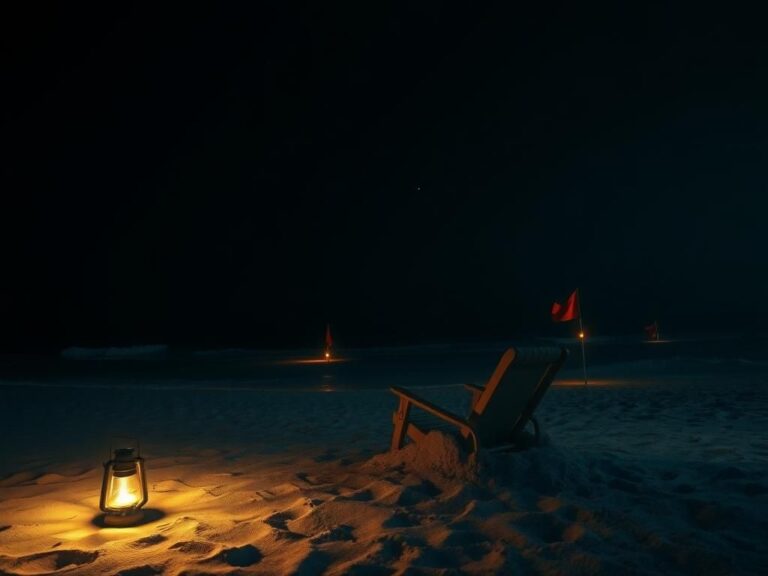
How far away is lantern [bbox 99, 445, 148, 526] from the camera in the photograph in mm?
4027

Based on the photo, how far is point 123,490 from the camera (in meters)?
4.06

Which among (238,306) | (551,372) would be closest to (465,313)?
(238,306)

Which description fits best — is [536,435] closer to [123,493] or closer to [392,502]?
[392,502]

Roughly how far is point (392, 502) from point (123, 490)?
1.78 meters

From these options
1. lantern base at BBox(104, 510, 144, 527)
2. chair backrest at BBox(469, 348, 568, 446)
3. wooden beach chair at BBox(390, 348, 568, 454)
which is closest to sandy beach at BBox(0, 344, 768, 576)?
lantern base at BBox(104, 510, 144, 527)

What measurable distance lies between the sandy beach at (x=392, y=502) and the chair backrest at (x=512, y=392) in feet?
1.11

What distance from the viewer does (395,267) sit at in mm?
97375

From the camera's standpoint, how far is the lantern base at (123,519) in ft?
13.2

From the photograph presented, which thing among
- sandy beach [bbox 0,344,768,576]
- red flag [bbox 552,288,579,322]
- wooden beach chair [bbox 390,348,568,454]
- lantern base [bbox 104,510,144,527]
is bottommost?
sandy beach [bbox 0,344,768,576]

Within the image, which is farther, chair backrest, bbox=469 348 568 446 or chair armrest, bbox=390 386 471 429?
chair armrest, bbox=390 386 471 429

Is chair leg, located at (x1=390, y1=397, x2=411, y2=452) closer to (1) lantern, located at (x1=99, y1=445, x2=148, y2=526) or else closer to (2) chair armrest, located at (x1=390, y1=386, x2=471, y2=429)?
(2) chair armrest, located at (x1=390, y1=386, x2=471, y2=429)

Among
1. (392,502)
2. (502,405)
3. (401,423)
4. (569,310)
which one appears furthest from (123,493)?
(569,310)

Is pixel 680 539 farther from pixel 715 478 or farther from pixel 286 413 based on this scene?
pixel 286 413

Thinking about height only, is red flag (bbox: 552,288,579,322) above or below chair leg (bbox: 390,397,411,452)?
above
